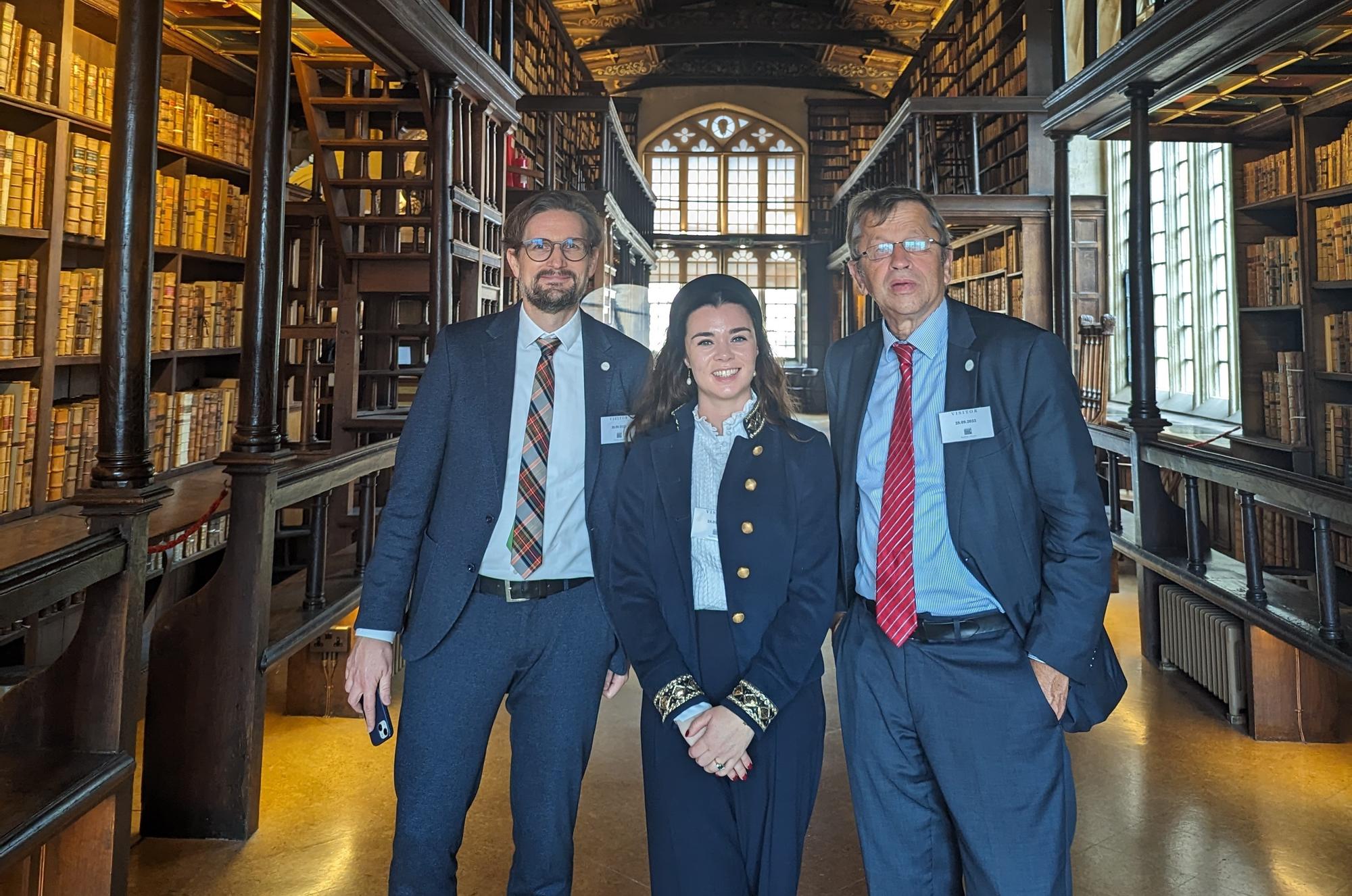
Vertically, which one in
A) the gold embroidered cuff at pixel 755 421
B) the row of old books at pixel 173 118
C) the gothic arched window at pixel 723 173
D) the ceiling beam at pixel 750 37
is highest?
the ceiling beam at pixel 750 37

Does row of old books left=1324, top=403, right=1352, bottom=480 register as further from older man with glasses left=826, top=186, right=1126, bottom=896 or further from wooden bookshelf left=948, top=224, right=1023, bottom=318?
older man with glasses left=826, top=186, right=1126, bottom=896

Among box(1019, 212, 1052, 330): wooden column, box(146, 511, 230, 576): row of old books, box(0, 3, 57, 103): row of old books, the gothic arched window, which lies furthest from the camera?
the gothic arched window

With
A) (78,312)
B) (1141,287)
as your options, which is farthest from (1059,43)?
(78,312)

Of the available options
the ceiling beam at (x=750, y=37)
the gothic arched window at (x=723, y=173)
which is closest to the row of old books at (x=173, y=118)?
the ceiling beam at (x=750, y=37)

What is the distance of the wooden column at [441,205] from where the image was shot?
3881 mm

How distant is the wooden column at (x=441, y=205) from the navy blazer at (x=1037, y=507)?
114 inches

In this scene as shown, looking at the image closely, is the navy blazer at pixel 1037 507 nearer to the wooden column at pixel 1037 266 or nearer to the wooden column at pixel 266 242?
the wooden column at pixel 266 242

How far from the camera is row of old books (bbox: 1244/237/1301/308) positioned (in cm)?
479

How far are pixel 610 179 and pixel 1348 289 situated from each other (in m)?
6.54

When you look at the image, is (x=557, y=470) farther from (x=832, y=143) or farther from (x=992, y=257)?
(x=832, y=143)

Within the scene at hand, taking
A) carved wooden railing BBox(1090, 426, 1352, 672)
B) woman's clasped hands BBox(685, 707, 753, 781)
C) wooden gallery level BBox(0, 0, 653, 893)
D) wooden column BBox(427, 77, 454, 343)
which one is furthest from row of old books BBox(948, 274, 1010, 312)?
woman's clasped hands BBox(685, 707, 753, 781)

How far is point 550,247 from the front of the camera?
5.31ft

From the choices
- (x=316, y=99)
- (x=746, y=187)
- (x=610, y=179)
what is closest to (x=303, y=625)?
(x=316, y=99)

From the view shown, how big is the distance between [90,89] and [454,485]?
340cm
